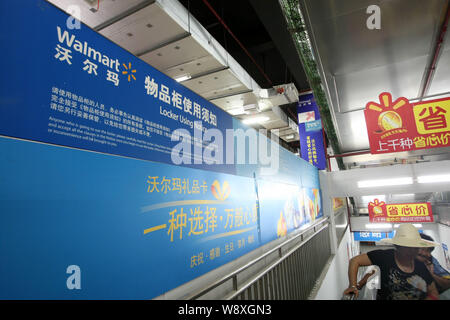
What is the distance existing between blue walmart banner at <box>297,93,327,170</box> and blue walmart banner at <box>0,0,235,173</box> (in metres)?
6.41

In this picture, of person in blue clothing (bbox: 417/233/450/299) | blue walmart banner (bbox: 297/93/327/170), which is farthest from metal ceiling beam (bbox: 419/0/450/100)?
person in blue clothing (bbox: 417/233/450/299)

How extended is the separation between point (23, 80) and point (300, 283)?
3.70 m

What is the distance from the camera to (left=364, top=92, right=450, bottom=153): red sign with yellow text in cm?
413

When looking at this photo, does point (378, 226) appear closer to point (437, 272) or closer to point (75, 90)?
point (437, 272)

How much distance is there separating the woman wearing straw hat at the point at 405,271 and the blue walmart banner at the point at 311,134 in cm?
507

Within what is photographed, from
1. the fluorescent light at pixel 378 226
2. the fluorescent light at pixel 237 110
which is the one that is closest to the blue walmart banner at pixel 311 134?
the fluorescent light at pixel 237 110

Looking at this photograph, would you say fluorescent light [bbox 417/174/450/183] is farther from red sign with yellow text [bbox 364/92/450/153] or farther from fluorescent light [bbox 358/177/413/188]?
red sign with yellow text [bbox 364/92/450/153]

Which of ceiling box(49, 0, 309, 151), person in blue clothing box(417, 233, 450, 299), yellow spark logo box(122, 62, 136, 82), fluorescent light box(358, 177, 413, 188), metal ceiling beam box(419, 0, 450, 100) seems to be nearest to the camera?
yellow spark logo box(122, 62, 136, 82)

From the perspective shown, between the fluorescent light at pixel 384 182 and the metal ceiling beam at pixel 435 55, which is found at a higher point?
the metal ceiling beam at pixel 435 55

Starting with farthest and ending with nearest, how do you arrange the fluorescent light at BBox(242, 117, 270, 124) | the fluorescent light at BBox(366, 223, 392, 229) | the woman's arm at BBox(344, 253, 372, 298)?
the fluorescent light at BBox(366, 223, 392, 229)
the fluorescent light at BBox(242, 117, 270, 124)
the woman's arm at BBox(344, 253, 372, 298)

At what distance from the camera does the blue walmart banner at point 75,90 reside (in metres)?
1.02

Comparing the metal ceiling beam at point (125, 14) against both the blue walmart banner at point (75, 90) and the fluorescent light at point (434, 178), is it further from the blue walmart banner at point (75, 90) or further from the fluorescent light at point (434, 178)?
the fluorescent light at point (434, 178)

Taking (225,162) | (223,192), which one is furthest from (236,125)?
(223,192)

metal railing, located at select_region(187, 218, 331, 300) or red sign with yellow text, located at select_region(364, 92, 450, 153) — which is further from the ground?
red sign with yellow text, located at select_region(364, 92, 450, 153)
